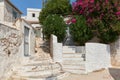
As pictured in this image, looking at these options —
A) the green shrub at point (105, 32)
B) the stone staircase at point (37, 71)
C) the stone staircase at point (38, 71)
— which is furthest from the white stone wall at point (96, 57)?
the stone staircase at point (37, 71)

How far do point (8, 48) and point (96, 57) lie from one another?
614 centimetres

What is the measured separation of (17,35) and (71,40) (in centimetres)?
687

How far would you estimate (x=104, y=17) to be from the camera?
12.5 m

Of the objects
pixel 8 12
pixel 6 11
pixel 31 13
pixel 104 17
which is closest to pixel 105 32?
pixel 104 17

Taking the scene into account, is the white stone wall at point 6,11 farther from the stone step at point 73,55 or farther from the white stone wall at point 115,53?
the white stone wall at point 115,53

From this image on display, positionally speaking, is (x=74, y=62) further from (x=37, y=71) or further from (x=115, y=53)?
(x=115, y=53)

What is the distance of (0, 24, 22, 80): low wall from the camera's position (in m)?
8.51

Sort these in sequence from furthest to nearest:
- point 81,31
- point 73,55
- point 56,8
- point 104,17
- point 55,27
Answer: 1. point 56,8
2. point 55,27
3. point 81,31
4. point 104,17
5. point 73,55

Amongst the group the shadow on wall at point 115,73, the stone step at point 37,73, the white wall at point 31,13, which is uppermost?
the white wall at point 31,13

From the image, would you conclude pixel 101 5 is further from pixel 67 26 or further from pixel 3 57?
pixel 3 57

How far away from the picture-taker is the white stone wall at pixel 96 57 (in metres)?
11.4

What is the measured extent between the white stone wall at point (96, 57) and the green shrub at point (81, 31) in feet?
5.89

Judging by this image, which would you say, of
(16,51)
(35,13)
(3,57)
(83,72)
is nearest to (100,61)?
(83,72)

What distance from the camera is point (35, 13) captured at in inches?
1180
